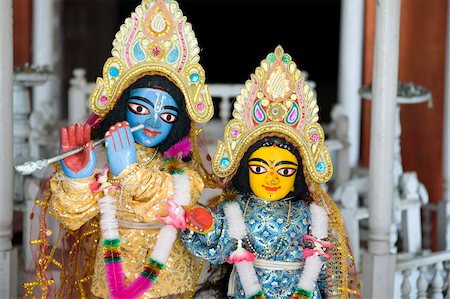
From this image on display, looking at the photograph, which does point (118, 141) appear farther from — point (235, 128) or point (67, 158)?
point (235, 128)

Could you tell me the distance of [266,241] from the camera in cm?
366

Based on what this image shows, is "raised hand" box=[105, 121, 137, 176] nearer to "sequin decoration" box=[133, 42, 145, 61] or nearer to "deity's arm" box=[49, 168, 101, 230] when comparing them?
"deity's arm" box=[49, 168, 101, 230]

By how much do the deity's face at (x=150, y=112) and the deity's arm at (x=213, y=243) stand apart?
359mm

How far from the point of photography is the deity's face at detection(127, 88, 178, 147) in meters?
3.69

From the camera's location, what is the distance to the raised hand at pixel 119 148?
3504mm

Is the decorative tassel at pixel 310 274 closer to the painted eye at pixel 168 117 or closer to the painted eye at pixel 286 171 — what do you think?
the painted eye at pixel 286 171

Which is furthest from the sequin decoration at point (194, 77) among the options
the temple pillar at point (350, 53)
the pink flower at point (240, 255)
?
the temple pillar at point (350, 53)

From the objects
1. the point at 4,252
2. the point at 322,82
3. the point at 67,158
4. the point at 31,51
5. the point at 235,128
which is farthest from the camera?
the point at 322,82

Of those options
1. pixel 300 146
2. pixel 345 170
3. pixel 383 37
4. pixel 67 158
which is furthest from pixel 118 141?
pixel 345 170

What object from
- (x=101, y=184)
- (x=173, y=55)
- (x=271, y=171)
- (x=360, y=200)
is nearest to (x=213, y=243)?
(x=271, y=171)

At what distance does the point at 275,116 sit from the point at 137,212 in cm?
60

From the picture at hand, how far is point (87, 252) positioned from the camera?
12.8ft

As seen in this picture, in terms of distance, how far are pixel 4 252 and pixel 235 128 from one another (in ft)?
3.82

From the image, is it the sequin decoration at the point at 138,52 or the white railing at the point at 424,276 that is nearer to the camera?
the sequin decoration at the point at 138,52
